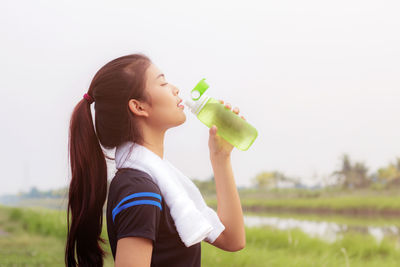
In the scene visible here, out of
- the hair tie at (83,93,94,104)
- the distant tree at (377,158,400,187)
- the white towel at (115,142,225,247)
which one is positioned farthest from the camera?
the distant tree at (377,158,400,187)

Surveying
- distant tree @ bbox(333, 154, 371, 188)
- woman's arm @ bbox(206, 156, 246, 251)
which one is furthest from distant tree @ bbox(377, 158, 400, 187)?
woman's arm @ bbox(206, 156, 246, 251)

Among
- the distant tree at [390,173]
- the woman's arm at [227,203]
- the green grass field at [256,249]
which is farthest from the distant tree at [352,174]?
the woman's arm at [227,203]

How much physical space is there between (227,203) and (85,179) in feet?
1.69

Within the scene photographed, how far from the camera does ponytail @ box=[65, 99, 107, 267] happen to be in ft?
5.06

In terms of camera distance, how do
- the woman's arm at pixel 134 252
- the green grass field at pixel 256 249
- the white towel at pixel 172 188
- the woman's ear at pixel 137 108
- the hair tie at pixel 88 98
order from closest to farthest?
→ 1. the woman's arm at pixel 134 252
2. the white towel at pixel 172 188
3. the woman's ear at pixel 137 108
4. the hair tie at pixel 88 98
5. the green grass field at pixel 256 249

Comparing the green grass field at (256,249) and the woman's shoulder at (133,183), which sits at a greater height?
the woman's shoulder at (133,183)

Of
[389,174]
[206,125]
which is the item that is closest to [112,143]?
[206,125]

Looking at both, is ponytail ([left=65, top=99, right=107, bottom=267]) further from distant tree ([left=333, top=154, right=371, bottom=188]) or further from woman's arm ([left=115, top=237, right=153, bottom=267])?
distant tree ([left=333, top=154, right=371, bottom=188])

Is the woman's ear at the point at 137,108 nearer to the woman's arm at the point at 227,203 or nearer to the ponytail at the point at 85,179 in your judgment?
the ponytail at the point at 85,179

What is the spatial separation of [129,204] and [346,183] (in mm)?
14167

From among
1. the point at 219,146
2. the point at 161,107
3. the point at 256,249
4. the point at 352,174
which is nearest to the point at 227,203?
the point at 219,146

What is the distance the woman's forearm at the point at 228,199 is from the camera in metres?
1.65

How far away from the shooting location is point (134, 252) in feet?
4.07

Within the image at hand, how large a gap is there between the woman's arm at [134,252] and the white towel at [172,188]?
0.52 feet
